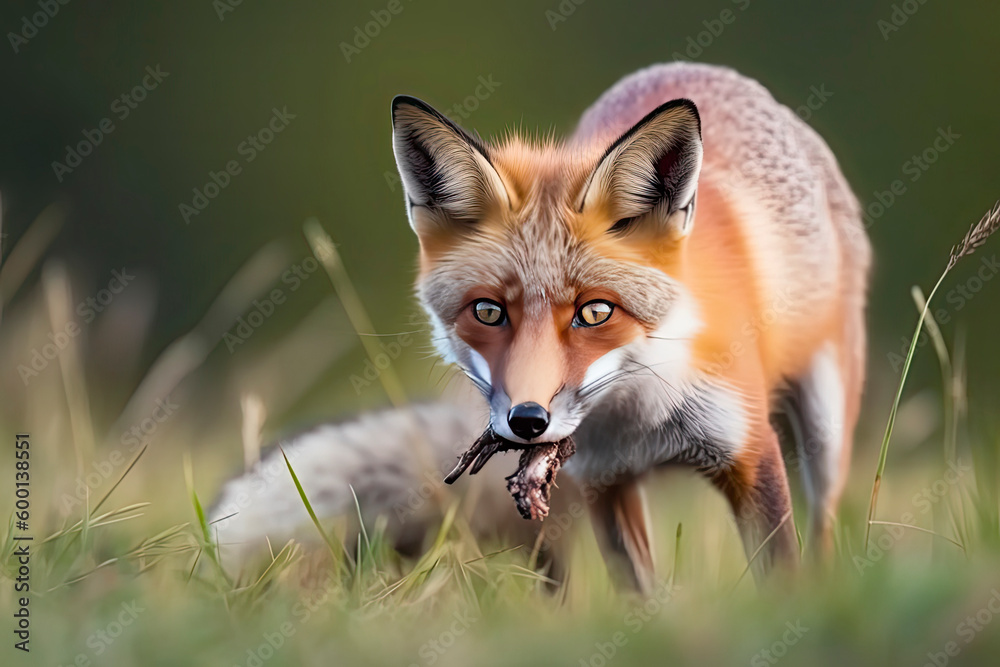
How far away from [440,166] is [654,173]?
0.54 meters

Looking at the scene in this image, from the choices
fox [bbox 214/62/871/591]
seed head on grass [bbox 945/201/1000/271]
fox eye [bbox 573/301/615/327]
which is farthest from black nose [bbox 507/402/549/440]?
seed head on grass [bbox 945/201/1000/271]

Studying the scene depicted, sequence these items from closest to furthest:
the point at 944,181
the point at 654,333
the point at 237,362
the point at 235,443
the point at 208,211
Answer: the point at 654,333 → the point at 235,443 → the point at 237,362 → the point at 944,181 → the point at 208,211

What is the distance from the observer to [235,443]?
3867 mm

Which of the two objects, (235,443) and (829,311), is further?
(235,443)

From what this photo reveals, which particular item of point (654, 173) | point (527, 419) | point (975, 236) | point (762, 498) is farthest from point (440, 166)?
point (975, 236)

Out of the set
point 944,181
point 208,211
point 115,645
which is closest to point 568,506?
point 115,645

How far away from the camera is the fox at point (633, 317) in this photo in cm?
226

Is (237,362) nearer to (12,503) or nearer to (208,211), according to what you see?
(12,503)

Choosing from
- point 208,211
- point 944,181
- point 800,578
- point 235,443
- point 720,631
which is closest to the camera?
point 720,631

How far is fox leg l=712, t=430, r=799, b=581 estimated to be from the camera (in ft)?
8.24

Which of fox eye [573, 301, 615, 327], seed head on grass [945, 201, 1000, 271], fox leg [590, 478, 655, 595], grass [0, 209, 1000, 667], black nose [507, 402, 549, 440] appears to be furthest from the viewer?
fox leg [590, 478, 655, 595]

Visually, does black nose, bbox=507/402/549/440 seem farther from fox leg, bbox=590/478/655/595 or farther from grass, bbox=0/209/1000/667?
fox leg, bbox=590/478/655/595

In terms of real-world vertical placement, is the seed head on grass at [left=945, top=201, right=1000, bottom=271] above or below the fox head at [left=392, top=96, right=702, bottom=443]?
below

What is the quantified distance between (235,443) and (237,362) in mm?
1251
